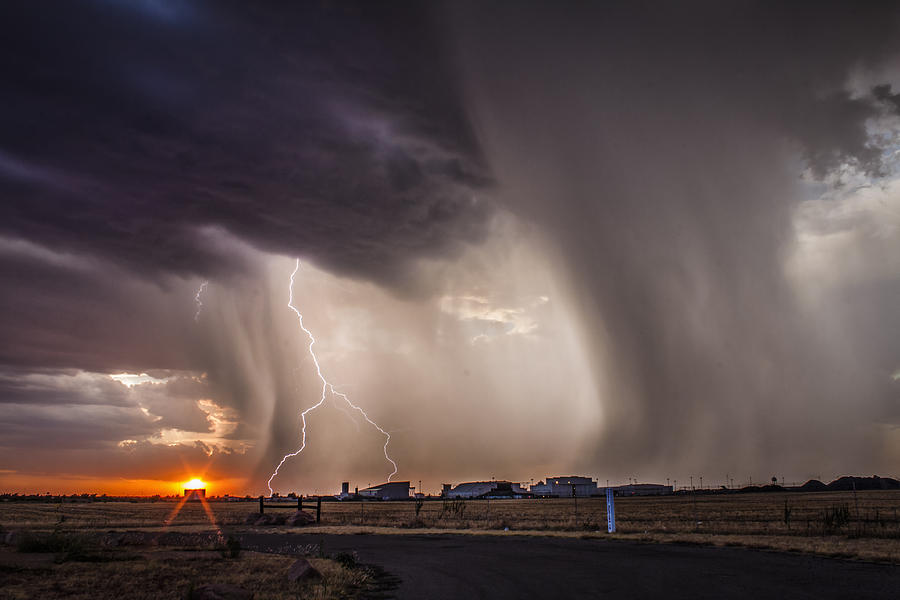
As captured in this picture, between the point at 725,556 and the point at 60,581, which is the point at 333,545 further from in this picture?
the point at 725,556

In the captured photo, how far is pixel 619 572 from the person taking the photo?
17.2 metres

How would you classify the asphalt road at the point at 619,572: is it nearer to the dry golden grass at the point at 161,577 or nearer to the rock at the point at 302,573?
the dry golden grass at the point at 161,577

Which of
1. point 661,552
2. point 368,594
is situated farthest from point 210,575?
point 661,552

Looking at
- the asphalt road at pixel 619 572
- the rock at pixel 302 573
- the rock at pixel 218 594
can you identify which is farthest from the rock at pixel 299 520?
the rock at pixel 218 594

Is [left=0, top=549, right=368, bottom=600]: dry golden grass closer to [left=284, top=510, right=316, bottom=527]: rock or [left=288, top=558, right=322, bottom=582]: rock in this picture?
[left=288, top=558, right=322, bottom=582]: rock

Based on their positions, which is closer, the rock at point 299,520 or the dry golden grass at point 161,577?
the dry golden grass at point 161,577

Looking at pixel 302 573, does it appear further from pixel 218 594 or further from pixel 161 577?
pixel 161 577

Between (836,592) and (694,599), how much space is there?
150 inches

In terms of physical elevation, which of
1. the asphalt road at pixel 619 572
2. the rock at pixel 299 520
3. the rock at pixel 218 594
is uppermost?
the rock at pixel 218 594

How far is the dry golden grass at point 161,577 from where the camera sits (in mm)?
14055

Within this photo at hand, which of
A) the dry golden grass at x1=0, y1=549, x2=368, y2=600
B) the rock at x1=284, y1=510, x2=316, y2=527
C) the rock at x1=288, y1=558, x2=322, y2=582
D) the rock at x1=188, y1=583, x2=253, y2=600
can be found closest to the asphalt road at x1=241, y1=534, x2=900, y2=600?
Result: the dry golden grass at x1=0, y1=549, x2=368, y2=600

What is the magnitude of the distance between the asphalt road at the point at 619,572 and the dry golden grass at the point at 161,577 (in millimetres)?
2130

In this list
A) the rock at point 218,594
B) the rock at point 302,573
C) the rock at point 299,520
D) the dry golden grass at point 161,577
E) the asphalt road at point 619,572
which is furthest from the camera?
the rock at point 299,520

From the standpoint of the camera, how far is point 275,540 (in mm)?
33781
